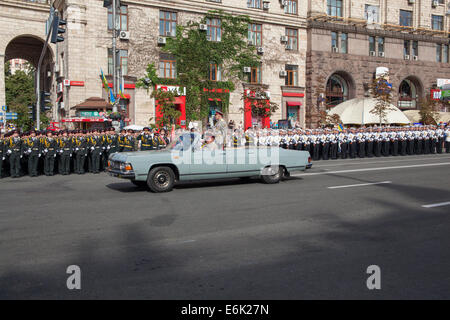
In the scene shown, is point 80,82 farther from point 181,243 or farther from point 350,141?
point 181,243

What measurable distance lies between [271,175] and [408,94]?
35.9 m

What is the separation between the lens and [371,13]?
39.2m

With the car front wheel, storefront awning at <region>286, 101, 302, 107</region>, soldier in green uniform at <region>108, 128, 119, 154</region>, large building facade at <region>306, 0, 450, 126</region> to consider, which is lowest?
the car front wheel

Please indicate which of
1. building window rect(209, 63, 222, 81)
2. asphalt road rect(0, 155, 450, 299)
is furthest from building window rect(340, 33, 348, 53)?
asphalt road rect(0, 155, 450, 299)

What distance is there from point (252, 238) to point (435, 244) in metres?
2.49

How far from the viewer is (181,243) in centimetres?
617

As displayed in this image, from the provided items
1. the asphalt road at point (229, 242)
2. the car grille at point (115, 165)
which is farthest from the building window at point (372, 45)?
the car grille at point (115, 165)

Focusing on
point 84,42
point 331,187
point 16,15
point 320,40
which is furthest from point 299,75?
point 331,187

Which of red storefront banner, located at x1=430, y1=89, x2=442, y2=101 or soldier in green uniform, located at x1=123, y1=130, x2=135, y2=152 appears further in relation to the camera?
red storefront banner, located at x1=430, y1=89, x2=442, y2=101

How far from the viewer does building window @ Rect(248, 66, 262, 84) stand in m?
35.2

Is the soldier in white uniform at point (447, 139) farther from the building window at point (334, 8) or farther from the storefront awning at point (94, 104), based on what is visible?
the storefront awning at point (94, 104)

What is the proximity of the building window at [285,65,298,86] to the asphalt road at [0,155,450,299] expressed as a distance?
87.5ft

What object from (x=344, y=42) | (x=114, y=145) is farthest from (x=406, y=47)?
(x=114, y=145)

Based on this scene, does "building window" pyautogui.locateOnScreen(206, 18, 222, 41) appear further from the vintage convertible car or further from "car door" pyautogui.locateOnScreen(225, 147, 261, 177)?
"car door" pyautogui.locateOnScreen(225, 147, 261, 177)
